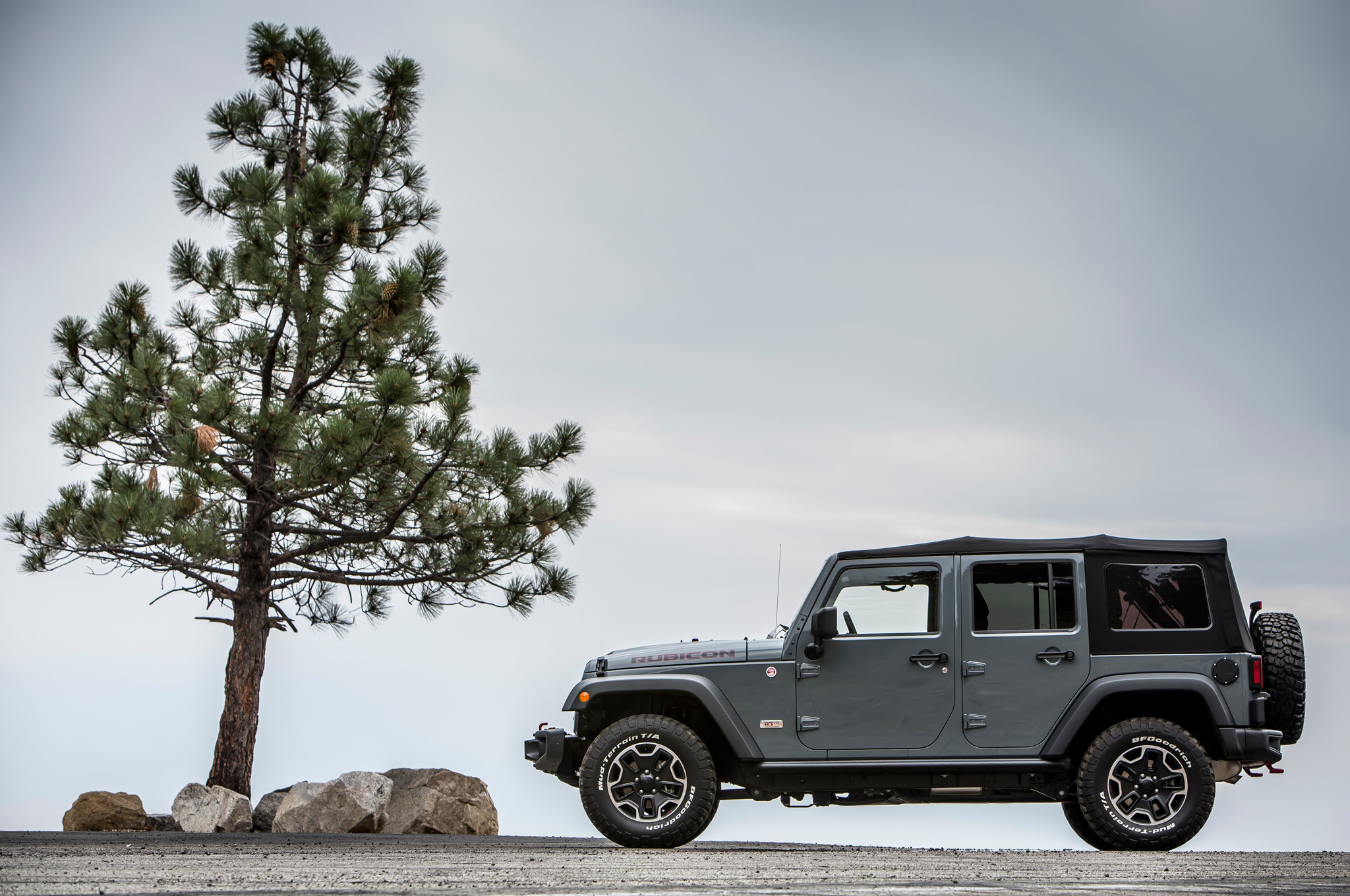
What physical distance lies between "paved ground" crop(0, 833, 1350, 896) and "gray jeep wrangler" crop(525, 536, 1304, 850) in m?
0.40

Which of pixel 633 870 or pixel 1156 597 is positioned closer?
pixel 633 870

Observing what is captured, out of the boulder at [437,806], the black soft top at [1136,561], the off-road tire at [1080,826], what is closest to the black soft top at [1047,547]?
the black soft top at [1136,561]

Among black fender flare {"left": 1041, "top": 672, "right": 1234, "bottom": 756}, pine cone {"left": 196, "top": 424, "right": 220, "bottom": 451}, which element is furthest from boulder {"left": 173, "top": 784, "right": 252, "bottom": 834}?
black fender flare {"left": 1041, "top": 672, "right": 1234, "bottom": 756}

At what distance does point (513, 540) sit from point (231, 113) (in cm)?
669

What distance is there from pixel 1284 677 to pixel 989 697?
1962 millimetres

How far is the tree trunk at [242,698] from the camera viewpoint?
1281 centimetres

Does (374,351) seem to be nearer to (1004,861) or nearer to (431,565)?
(431,565)

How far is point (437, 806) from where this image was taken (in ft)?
40.1

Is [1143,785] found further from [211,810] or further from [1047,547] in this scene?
[211,810]

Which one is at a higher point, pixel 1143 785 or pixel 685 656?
pixel 685 656

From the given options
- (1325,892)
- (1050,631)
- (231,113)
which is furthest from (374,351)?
(1325,892)

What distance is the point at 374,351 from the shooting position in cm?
1394

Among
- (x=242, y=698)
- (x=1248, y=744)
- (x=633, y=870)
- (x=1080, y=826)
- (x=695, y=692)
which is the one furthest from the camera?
(x=242, y=698)

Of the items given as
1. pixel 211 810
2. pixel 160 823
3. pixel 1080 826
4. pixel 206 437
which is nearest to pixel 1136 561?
pixel 1080 826
